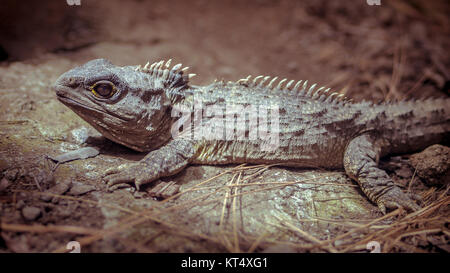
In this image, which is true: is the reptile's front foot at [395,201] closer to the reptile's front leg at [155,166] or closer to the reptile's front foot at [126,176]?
the reptile's front leg at [155,166]

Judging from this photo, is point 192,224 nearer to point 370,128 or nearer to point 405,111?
point 370,128

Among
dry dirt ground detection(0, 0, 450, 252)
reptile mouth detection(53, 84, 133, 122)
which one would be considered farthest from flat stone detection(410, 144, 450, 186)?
reptile mouth detection(53, 84, 133, 122)

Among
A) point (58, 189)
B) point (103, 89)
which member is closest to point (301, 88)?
point (103, 89)

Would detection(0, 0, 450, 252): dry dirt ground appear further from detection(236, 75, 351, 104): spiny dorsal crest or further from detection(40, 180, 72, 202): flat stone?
detection(236, 75, 351, 104): spiny dorsal crest

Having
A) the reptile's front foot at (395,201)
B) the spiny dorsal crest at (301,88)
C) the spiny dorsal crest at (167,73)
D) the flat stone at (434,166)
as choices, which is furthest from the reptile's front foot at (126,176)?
the flat stone at (434,166)

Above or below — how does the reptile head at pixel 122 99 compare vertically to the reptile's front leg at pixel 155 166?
above

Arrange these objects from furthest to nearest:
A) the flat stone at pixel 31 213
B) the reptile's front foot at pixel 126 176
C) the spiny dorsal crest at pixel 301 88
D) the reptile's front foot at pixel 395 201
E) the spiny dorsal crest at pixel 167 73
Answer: the spiny dorsal crest at pixel 301 88, the spiny dorsal crest at pixel 167 73, the reptile's front foot at pixel 395 201, the reptile's front foot at pixel 126 176, the flat stone at pixel 31 213

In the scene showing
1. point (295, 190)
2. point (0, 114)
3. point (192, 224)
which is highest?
point (0, 114)

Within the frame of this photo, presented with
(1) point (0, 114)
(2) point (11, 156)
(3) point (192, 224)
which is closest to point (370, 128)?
(3) point (192, 224)
